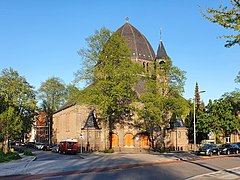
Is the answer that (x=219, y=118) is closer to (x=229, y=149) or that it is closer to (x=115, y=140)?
(x=229, y=149)

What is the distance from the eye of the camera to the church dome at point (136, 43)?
59.9 metres

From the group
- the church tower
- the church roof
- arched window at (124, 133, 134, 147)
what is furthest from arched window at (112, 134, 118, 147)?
the church tower

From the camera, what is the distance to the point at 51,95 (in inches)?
2798

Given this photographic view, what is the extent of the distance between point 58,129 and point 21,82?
75.6 ft

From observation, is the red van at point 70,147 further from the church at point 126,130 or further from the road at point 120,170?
the road at point 120,170

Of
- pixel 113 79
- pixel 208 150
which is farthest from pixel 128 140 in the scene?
pixel 208 150

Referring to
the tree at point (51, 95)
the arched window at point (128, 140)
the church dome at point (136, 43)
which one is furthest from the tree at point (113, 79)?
the tree at point (51, 95)

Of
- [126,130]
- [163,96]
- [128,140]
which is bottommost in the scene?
[128,140]

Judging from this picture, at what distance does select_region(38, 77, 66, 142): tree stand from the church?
738 centimetres

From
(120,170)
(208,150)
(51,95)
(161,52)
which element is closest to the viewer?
(120,170)

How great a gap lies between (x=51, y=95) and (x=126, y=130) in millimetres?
27406

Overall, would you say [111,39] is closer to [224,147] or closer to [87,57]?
[87,57]

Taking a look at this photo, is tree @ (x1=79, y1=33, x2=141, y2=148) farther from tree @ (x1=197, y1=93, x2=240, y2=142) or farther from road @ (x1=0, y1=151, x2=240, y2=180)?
tree @ (x1=197, y1=93, x2=240, y2=142)

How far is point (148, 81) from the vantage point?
133ft
